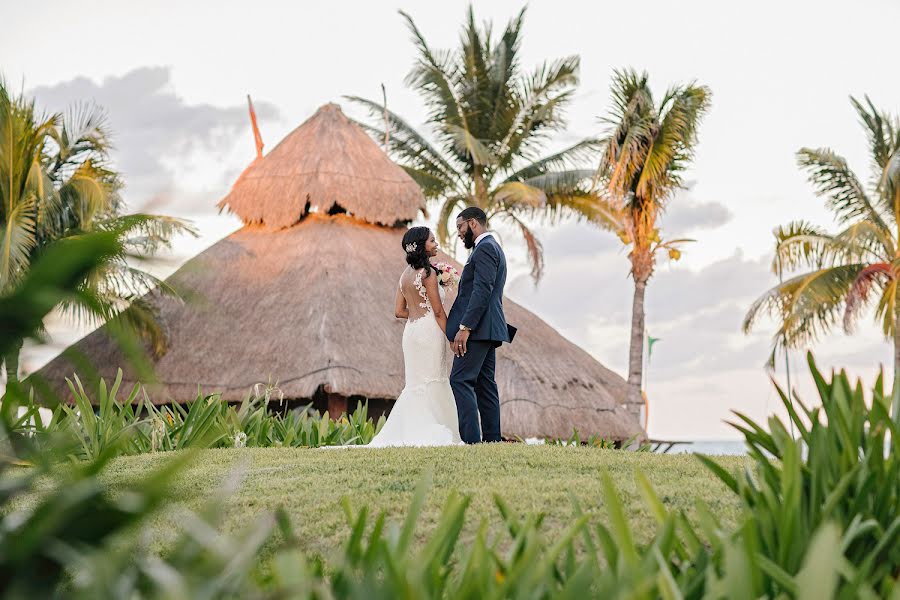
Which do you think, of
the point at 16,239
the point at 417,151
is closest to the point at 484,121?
the point at 417,151

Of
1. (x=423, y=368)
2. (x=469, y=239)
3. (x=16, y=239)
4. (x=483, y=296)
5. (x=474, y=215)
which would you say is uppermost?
(x=16, y=239)

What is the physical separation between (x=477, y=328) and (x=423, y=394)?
1105 mm

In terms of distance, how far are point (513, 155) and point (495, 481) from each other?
64.8ft

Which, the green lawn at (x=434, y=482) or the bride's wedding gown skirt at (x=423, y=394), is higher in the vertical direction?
the bride's wedding gown skirt at (x=423, y=394)

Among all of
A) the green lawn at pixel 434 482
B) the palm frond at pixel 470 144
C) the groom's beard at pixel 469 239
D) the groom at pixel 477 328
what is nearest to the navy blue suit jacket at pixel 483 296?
the groom at pixel 477 328

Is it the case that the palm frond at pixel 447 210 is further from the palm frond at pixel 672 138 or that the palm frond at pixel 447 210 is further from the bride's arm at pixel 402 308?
the bride's arm at pixel 402 308

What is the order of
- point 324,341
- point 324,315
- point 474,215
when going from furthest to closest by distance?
point 324,315, point 324,341, point 474,215

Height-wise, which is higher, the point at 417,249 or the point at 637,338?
the point at 637,338

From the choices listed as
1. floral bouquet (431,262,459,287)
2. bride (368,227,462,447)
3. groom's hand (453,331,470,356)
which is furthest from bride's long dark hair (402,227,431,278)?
groom's hand (453,331,470,356)

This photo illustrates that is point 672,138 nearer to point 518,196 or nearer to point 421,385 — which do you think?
point 518,196

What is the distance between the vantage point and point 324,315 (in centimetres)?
1581

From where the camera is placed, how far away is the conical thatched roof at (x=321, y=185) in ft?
58.0

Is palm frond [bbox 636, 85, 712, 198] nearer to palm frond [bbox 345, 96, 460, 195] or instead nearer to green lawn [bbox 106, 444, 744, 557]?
palm frond [bbox 345, 96, 460, 195]

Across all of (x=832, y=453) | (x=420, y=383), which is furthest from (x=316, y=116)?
(x=832, y=453)
